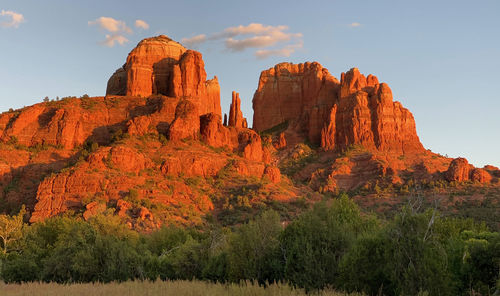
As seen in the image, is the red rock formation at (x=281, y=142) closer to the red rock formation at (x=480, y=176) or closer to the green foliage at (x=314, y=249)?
the red rock formation at (x=480, y=176)

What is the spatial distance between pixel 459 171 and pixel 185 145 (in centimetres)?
4732

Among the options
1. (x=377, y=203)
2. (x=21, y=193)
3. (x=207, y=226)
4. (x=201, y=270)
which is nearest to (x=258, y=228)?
(x=201, y=270)

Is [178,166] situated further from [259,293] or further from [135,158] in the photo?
[259,293]

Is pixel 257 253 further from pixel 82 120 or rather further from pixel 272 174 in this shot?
pixel 82 120

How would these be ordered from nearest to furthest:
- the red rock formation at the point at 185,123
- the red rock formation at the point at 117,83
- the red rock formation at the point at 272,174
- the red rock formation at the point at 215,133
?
the red rock formation at the point at 185,123 < the red rock formation at the point at 272,174 < the red rock formation at the point at 215,133 < the red rock formation at the point at 117,83

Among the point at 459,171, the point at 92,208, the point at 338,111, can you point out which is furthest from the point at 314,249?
the point at 338,111

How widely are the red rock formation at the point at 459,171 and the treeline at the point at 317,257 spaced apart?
44421 millimetres

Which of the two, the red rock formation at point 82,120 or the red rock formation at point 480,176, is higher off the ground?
the red rock formation at point 82,120

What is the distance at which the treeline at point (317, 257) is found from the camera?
707 inches

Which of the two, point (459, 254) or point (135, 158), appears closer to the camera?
point (459, 254)

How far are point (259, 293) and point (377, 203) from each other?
6563 cm

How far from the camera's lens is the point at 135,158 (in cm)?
6925

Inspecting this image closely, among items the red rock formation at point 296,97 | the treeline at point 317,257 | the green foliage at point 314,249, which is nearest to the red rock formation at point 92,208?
the treeline at point 317,257

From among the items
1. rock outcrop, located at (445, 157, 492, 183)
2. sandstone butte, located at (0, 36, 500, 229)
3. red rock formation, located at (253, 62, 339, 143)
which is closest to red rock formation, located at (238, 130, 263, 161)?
sandstone butte, located at (0, 36, 500, 229)
